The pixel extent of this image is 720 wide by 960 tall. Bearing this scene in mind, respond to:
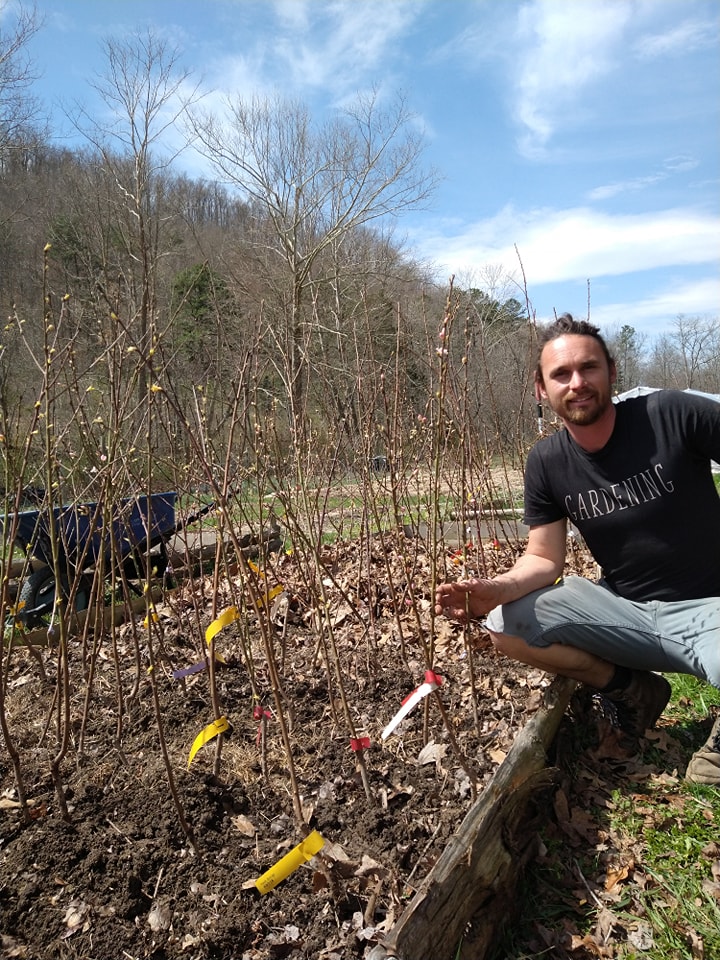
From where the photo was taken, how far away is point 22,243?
49.5 feet

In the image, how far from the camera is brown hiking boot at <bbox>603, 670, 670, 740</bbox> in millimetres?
2422

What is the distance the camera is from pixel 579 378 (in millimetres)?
2283

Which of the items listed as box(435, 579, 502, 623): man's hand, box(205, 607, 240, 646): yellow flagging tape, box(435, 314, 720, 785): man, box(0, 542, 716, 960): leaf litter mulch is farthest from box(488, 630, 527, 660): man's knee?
box(205, 607, 240, 646): yellow flagging tape

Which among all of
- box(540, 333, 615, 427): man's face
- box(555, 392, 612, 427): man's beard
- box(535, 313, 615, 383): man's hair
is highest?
box(535, 313, 615, 383): man's hair

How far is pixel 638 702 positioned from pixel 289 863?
151 cm

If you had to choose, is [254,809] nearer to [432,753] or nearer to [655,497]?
[432,753]

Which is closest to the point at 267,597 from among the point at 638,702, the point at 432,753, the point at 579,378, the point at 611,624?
the point at 432,753

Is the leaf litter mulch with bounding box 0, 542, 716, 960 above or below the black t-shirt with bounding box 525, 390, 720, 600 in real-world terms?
below

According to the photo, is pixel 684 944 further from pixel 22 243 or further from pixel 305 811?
pixel 22 243

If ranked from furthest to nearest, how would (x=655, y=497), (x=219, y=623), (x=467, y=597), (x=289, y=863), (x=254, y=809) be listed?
(x=655, y=497)
(x=467, y=597)
(x=254, y=809)
(x=219, y=623)
(x=289, y=863)

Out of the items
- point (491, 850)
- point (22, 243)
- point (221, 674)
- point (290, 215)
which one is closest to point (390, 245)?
point (290, 215)

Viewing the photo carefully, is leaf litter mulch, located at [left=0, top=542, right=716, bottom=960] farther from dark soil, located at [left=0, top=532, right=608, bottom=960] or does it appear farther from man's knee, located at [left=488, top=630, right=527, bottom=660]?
man's knee, located at [left=488, top=630, right=527, bottom=660]

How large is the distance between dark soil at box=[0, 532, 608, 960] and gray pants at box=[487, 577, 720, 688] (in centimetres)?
31

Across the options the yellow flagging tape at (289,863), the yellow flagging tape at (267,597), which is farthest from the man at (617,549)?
the yellow flagging tape at (289,863)
